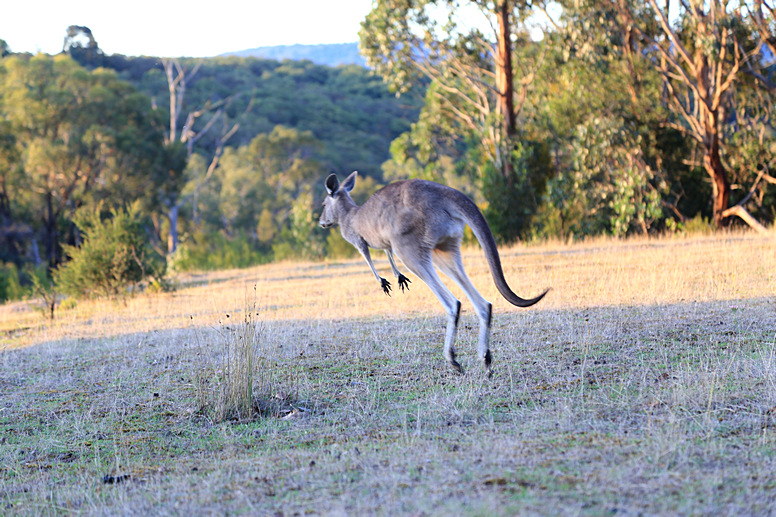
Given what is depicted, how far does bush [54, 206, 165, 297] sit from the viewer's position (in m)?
15.5

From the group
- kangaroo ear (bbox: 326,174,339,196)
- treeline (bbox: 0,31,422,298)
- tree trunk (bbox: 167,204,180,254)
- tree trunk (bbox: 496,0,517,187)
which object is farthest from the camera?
tree trunk (bbox: 167,204,180,254)

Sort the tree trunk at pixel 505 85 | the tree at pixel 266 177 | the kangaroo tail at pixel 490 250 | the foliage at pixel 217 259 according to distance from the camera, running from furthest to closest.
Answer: the tree at pixel 266 177, the foliage at pixel 217 259, the tree trunk at pixel 505 85, the kangaroo tail at pixel 490 250

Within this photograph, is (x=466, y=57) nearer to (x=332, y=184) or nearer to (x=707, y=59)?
(x=707, y=59)

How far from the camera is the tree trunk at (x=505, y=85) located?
2164 cm

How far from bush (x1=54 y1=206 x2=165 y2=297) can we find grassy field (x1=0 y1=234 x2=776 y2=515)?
5.17 metres

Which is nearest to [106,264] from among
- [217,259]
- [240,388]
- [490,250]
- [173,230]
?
[217,259]

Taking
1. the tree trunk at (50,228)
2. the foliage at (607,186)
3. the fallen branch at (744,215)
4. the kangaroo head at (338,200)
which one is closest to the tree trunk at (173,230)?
the tree trunk at (50,228)

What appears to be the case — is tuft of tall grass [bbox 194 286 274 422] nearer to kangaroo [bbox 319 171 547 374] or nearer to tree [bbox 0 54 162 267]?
kangaroo [bbox 319 171 547 374]

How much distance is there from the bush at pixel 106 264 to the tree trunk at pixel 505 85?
437 inches

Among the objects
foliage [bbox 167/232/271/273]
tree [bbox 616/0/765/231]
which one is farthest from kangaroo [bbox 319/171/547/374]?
foliage [bbox 167/232/271/273]

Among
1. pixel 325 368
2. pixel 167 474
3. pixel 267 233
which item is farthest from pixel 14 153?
pixel 167 474

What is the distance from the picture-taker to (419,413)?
4914 millimetres

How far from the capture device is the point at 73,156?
31203mm

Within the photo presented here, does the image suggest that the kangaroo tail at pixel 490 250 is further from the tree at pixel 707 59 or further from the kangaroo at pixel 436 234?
the tree at pixel 707 59
